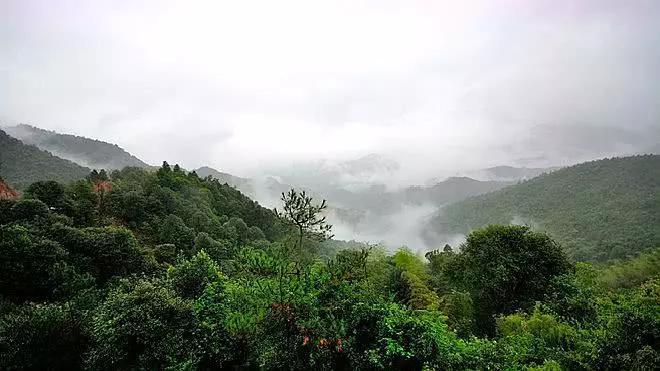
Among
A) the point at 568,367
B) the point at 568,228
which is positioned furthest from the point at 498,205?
the point at 568,367

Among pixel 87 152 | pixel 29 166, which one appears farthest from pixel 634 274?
pixel 87 152

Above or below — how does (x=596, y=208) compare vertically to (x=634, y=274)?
above

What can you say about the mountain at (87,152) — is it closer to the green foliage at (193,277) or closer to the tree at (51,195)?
the tree at (51,195)

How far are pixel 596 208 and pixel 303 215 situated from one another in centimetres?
16022

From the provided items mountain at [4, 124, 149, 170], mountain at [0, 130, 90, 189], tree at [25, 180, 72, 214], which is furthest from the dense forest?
mountain at [4, 124, 149, 170]

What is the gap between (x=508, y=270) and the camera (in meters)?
31.3

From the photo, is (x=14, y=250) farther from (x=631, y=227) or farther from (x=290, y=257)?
(x=631, y=227)

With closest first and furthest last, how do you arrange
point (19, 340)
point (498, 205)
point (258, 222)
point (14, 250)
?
point (19, 340) < point (14, 250) < point (258, 222) < point (498, 205)

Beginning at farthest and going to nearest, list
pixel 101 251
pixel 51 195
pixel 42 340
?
pixel 51 195
pixel 101 251
pixel 42 340

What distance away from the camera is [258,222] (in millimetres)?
83562

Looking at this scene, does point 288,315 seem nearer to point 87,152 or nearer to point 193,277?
point 193,277

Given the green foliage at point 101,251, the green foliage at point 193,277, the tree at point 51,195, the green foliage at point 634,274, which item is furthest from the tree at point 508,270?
the tree at point 51,195

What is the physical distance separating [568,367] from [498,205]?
194m

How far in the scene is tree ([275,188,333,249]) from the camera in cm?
1366
